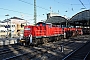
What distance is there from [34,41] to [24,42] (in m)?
1.53

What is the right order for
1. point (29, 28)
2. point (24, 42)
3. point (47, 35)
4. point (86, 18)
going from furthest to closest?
1. point (86, 18)
2. point (47, 35)
3. point (29, 28)
4. point (24, 42)

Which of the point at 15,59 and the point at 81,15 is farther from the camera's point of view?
the point at 81,15

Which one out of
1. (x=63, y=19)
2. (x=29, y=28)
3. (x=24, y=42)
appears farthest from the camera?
(x=63, y=19)

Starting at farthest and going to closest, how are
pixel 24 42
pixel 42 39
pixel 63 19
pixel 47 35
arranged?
pixel 63 19 < pixel 47 35 < pixel 42 39 < pixel 24 42

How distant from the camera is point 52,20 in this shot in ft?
255

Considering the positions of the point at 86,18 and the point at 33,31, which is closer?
the point at 33,31

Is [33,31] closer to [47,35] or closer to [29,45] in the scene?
[29,45]

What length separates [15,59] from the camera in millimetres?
13320

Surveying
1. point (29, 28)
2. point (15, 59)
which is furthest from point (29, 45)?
point (15, 59)

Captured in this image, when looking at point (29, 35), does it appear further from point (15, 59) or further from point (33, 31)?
point (15, 59)

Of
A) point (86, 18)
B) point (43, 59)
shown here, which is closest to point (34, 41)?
point (43, 59)

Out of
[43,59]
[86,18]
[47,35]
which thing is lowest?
[43,59]

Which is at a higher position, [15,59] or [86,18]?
[86,18]

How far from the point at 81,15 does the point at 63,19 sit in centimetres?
879
